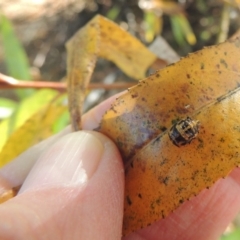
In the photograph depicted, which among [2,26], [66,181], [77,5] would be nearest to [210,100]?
[66,181]

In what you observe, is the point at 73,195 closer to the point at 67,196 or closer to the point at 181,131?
the point at 67,196

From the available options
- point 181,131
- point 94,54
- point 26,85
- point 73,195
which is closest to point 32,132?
point 26,85

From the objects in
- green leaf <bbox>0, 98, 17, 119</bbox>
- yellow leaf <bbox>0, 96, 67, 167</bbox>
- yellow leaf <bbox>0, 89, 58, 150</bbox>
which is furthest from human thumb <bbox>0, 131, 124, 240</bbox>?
green leaf <bbox>0, 98, 17, 119</bbox>

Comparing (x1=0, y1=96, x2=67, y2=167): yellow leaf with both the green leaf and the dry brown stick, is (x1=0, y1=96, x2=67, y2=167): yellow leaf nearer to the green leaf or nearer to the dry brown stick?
the dry brown stick

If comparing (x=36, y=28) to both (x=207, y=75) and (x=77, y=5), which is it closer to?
(x=77, y=5)

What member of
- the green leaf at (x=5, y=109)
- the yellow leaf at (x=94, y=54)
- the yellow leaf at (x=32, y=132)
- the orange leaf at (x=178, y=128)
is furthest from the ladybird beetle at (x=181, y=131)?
the green leaf at (x=5, y=109)
